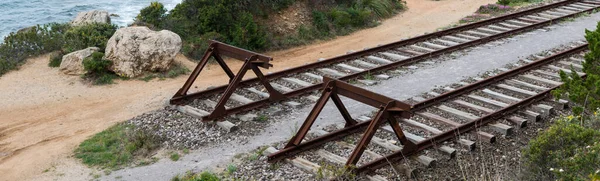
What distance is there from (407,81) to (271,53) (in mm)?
5923

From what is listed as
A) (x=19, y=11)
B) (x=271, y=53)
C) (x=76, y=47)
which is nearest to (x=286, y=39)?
(x=271, y=53)

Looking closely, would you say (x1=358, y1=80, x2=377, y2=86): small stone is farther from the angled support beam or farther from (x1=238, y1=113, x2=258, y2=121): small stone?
(x1=238, y1=113, x2=258, y2=121): small stone

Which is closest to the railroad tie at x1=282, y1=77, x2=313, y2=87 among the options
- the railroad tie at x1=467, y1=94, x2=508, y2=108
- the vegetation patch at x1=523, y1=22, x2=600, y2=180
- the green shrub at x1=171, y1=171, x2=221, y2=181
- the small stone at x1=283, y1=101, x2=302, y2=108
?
the small stone at x1=283, y1=101, x2=302, y2=108

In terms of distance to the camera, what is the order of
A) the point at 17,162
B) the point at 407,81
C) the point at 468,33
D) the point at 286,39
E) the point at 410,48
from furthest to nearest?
the point at 286,39 → the point at 468,33 → the point at 410,48 → the point at 407,81 → the point at 17,162

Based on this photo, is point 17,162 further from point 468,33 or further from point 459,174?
point 468,33

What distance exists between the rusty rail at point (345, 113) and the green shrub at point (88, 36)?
9.49 meters

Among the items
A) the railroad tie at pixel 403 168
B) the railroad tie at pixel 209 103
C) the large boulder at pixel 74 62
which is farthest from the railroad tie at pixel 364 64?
the large boulder at pixel 74 62

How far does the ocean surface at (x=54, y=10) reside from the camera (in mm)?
30438

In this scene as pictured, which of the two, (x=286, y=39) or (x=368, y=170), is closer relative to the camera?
(x=368, y=170)

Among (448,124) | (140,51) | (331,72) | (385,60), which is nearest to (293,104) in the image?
(331,72)

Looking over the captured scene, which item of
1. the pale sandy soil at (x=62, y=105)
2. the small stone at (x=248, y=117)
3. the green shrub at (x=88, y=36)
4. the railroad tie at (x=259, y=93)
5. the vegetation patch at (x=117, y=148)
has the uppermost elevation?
the green shrub at (x=88, y=36)

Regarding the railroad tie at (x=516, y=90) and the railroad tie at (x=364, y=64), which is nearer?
the railroad tie at (x=516, y=90)

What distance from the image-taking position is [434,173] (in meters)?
10.3

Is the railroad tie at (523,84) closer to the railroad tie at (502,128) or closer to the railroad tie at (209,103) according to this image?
the railroad tie at (502,128)
